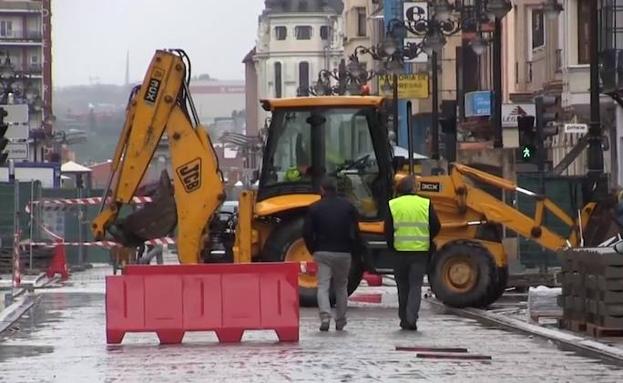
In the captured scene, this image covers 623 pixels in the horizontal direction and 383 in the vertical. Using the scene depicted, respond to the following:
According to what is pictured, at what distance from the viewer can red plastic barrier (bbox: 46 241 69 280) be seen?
4309cm

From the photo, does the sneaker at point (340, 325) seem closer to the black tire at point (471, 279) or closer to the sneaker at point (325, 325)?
the sneaker at point (325, 325)

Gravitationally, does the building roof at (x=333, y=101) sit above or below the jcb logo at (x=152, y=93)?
below

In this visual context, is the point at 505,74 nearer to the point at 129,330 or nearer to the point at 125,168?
the point at 125,168

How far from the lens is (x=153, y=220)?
31125 mm

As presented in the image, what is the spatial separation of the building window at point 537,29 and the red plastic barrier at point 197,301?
36165 millimetres

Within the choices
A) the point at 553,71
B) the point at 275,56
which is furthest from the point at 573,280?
the point at 275,56

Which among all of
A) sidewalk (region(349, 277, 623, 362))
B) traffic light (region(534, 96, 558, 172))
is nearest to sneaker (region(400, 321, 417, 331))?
sidewalk (region(349, 277, 623, 362))

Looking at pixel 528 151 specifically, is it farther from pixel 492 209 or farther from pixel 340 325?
pixel 340 325

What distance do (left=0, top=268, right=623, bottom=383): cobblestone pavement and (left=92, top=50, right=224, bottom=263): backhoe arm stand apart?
454 centimetres

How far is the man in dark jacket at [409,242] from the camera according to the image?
22844 millimetres

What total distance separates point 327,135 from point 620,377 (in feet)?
40.1

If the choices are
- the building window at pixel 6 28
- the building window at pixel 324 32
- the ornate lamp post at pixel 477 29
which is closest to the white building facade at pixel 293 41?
the building window at pixel 324 32

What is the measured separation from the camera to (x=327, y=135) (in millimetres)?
28469

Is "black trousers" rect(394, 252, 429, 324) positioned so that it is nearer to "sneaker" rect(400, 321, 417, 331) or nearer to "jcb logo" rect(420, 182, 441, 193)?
"sneaker" rect(400, 321, 417, 331)
